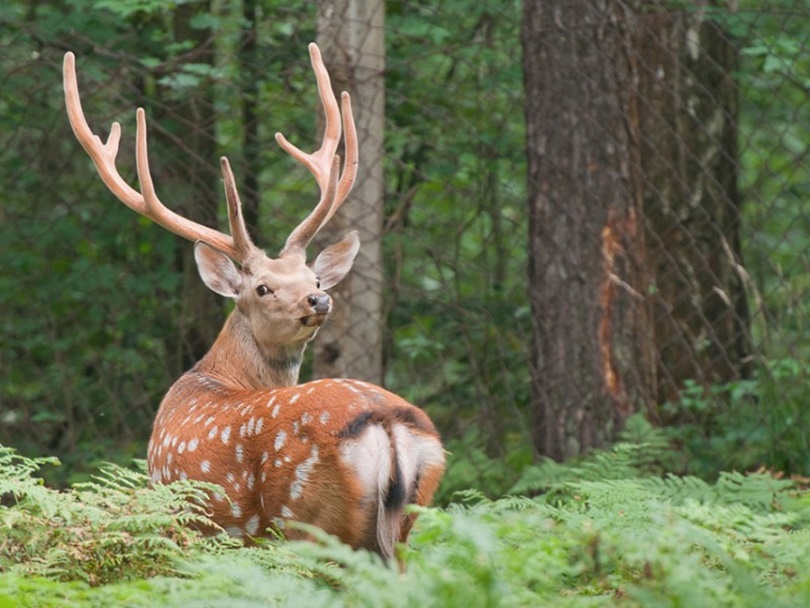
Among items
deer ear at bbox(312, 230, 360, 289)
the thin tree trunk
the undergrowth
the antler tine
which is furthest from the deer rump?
the thin tree trunk

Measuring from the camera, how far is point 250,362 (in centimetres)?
635

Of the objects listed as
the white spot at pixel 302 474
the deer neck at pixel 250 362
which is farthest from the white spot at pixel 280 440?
the deer neck at pixel 250 362

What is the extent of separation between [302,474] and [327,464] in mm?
113

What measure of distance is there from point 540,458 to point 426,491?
283 centimetres

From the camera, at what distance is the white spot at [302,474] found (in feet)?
14.4

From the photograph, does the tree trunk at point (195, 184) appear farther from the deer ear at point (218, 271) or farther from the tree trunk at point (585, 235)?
the tree trunk at point (585, 235)

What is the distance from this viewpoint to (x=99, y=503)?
3.93 metres

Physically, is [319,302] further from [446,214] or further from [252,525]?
[446,214]

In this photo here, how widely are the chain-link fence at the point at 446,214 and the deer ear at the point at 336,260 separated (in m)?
0.65

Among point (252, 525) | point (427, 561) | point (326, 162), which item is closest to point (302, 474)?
point (252, 525)

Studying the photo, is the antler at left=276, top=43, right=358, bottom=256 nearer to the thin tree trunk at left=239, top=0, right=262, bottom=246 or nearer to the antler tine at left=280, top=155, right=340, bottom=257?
the antler tine at left=280, top=155, right=340, bottom=257

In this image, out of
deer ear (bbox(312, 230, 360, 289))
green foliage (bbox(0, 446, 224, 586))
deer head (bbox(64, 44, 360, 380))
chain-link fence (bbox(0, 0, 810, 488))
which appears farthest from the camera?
chain-link fence (bbox(0, 0, 810, 488))

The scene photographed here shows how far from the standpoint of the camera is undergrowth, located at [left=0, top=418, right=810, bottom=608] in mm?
2764

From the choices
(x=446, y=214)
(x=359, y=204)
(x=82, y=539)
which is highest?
(x=359, y=204)
